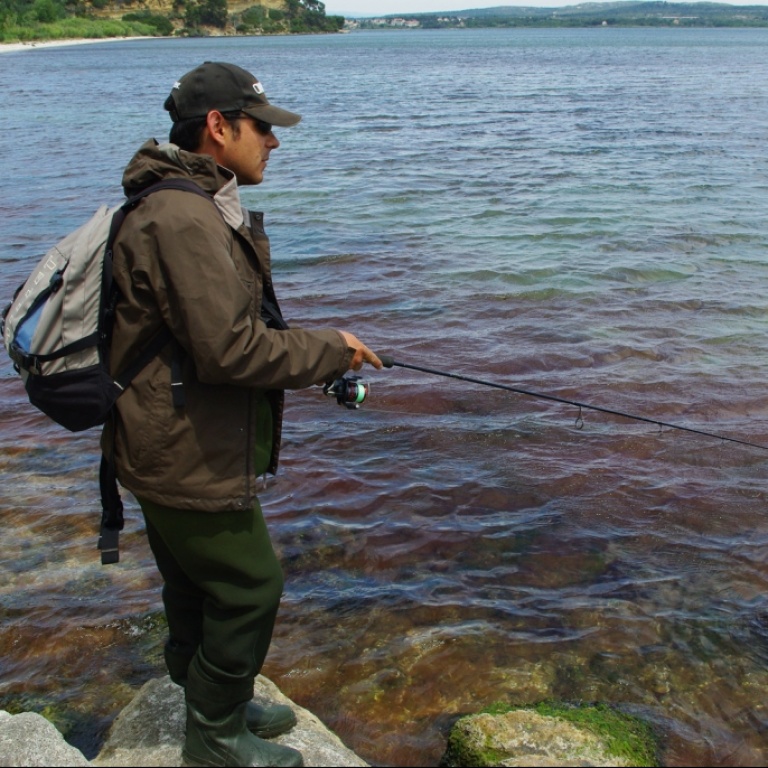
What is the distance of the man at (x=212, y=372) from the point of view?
2586 mm

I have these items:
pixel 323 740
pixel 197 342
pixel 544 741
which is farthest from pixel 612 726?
pixel 197 342

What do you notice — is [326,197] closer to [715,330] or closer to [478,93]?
[715,330]

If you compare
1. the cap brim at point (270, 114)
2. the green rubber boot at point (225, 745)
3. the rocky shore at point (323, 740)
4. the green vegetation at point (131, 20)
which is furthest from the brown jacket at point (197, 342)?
the green vegetation at point (131, 20)

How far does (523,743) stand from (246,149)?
2401 millimetres

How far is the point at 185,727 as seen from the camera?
332cm

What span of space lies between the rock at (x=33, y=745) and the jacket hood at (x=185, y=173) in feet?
6.58

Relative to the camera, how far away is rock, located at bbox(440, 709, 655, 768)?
328cm

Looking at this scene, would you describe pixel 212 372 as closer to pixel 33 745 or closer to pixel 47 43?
pixel 33 745

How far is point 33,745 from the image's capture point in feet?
10.6

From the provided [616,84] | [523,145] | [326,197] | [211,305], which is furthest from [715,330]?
[616,84]

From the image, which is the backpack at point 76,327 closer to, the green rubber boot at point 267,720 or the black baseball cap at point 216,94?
the black baseball cap at point 216,94

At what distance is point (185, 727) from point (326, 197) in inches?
568

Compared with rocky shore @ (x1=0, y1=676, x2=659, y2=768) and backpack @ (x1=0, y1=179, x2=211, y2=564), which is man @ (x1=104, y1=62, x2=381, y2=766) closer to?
backpack @ (x1=0, y1=179, x2=211, y2=564)

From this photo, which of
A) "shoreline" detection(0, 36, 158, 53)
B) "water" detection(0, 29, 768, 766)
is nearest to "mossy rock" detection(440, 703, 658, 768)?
"water" detection(0, 29, 768, 766)
